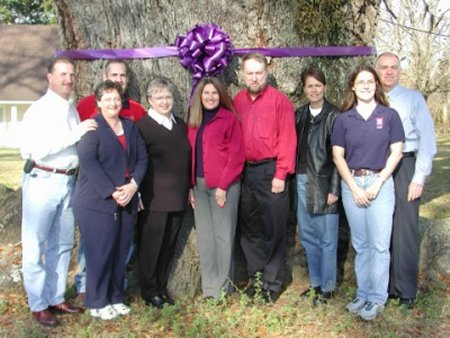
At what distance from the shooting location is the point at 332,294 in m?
4.86

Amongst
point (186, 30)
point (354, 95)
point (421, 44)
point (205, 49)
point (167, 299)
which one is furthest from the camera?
point (421, 44)

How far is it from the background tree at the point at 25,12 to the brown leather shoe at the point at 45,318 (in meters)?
28.6

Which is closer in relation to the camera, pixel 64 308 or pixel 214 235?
pixel 64 308

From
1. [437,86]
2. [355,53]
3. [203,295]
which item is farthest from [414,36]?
[203,295]

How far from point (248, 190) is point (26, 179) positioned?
72.5 inches

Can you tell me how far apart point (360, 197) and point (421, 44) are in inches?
817

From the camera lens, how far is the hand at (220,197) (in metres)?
4.56

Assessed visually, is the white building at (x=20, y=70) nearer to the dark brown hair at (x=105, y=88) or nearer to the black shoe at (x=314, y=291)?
the dark brown hair at (x=105, y=88)

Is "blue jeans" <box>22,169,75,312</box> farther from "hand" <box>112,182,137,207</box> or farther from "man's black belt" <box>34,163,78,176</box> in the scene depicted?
"hand" <box>112,182,137,207</box>

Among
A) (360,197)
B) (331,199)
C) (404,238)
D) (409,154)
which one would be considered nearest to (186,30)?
(331,199)

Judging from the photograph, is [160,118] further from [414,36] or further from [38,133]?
[414,36]

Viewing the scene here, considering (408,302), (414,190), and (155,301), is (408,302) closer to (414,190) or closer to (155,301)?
(414,190)

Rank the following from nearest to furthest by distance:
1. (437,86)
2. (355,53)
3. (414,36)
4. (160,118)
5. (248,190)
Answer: (160,118) → (248,190) → (355,53) → (437,86) → (414,36)

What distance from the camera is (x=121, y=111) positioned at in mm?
4680
